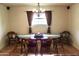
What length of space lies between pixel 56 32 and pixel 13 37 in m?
1.95

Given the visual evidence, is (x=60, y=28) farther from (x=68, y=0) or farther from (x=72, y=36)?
(x=68, y=0)

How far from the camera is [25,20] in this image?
7051mm

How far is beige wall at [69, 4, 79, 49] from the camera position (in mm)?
5746

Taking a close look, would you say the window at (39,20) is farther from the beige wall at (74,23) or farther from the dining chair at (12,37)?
the beige wall at (74,23)

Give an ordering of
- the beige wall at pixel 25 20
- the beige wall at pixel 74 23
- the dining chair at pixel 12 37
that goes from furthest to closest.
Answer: the beige wall at pixel 25 20 < the dining chair at pixel 12 37 < the beige wall at pixel 74 23

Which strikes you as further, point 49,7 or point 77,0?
point 49,7

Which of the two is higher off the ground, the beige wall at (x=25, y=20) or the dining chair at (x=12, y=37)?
the beige wall at (x=25, y=20)

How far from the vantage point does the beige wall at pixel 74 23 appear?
18.9ft

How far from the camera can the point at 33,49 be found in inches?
213

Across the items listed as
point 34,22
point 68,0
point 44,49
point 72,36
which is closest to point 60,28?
point 72,36

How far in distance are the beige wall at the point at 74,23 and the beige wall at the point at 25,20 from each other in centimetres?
36

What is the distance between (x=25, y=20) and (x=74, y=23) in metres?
2.21

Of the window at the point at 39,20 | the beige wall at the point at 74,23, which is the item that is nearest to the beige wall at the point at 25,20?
the window at the point at 39,20

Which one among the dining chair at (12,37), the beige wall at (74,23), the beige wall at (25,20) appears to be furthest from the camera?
the beige wall at (25,20)
